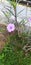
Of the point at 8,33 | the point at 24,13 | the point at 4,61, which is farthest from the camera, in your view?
the point at 24,13

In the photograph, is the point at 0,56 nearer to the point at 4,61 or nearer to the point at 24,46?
the point at 4,61

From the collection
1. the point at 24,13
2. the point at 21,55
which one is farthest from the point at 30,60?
the point at 24,13

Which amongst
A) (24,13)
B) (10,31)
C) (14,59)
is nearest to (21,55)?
(14,59)

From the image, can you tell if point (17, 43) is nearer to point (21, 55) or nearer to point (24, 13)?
point (21, 55)

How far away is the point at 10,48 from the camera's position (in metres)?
2.39

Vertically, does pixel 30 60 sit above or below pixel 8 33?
below

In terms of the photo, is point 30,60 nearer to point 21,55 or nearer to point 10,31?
point 21,55

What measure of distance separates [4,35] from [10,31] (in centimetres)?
22

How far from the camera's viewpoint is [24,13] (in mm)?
3725

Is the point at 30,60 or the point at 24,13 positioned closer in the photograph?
the point at 30,60

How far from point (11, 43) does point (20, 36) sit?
0.11 metres

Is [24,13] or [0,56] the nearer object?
[0,56]

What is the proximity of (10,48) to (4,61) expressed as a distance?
0.14 m

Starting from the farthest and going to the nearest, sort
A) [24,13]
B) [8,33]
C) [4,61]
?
[24,13] < [8,33] < [4,61]
